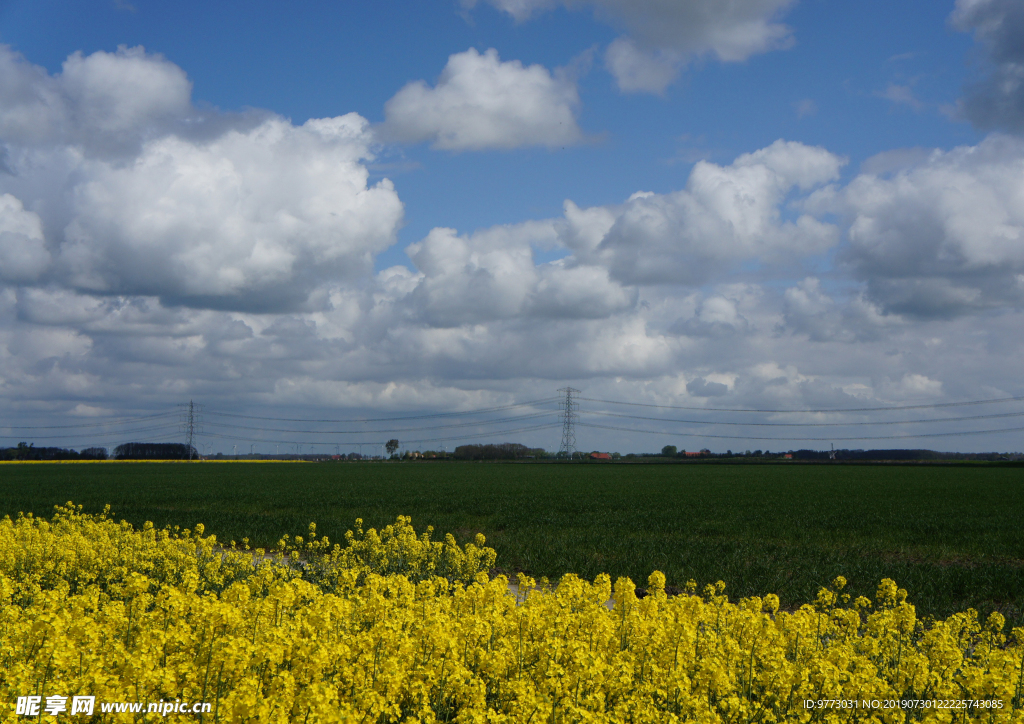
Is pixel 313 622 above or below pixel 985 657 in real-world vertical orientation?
above

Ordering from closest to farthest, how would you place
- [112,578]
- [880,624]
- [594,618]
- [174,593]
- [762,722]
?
[762,722]
[174,593]
[594,618]
[880,624]
[112,578]

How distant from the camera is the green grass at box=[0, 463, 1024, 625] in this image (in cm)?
1462

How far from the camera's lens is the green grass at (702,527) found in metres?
14.6

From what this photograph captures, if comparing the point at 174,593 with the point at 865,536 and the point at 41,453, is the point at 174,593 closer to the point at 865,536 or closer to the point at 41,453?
the point at 865,536

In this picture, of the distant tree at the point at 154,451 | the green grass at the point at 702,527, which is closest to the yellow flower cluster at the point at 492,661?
the green grass at the point at 702,527

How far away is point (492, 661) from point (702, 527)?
67.2ft

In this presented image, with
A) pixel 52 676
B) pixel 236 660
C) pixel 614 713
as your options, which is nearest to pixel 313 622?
pixel 236 660

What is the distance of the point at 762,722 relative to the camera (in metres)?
5.27

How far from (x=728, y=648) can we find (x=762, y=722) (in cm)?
112

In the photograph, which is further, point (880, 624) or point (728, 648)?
point (880, 624)

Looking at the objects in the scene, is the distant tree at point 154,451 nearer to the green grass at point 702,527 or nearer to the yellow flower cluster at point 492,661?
the green grass at point 702,527

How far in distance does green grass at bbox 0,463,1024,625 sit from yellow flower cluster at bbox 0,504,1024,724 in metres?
6.29

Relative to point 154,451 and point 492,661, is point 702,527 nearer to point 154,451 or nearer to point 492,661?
point 492,661

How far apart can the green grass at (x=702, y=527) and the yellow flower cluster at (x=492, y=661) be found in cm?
629
